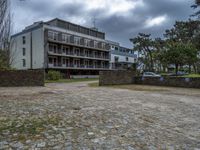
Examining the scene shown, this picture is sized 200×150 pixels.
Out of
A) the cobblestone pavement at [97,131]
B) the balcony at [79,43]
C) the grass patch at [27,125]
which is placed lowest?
the cobblestone pavement at [97,131]

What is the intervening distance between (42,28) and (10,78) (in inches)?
720

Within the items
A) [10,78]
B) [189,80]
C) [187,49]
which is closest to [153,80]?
[189,80]

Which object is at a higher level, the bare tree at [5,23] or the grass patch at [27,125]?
the bare tree at [5,23]

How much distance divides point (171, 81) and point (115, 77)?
6503 mm

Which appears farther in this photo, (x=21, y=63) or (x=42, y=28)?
(x=21, y=63)

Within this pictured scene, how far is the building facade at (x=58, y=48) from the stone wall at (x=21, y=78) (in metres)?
13.1

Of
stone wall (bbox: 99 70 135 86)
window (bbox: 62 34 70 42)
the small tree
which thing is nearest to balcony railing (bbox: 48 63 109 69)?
window (bbox: 62 34 70 42)

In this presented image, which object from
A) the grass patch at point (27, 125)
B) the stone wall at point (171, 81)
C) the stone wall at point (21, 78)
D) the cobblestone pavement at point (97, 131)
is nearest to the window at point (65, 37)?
the stone wall at point (171, 81)

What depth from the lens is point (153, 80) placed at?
23.0 m

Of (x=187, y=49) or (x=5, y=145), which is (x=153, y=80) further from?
(x=5, y=145)

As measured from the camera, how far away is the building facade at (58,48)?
34.4 metres

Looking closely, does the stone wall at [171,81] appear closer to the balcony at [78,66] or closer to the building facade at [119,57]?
the balcony at [78,66]

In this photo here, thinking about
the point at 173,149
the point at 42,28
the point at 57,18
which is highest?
the point at 57,18

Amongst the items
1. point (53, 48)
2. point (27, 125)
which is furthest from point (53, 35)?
point (27, 125)
